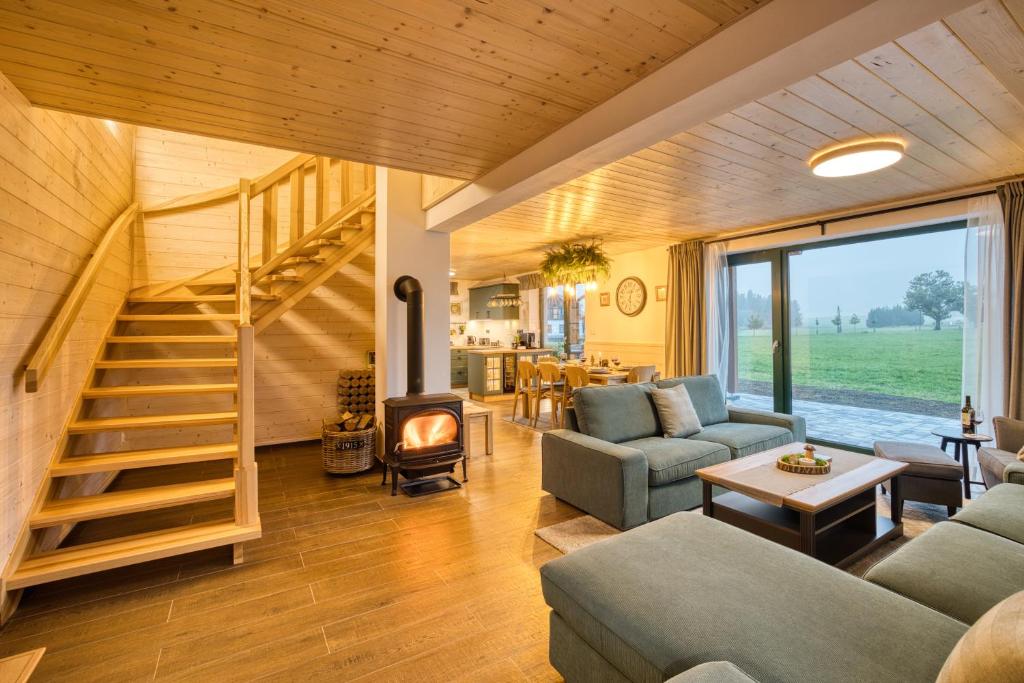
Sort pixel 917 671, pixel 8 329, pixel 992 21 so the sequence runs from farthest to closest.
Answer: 1. pixel 8 329
2. pixel 992 21
3. pixel 917 671

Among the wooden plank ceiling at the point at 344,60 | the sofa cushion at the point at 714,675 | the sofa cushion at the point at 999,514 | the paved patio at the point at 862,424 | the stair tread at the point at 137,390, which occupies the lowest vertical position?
the paved patio at the point at 862,424

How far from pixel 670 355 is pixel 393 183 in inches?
160

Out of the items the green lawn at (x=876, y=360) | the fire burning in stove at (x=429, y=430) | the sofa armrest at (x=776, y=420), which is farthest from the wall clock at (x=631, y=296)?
the fire burning in stove at (x=429, y=430)

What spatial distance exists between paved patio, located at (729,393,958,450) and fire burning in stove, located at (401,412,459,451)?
3.93 metres

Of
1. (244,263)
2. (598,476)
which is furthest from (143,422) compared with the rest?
(598,476)

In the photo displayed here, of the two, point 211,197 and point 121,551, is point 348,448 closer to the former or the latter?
point 121,551

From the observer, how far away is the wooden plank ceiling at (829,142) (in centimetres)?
190

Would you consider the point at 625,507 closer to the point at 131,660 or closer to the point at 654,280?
the point at 131,660

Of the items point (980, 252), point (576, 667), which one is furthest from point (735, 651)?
point (980, 252)

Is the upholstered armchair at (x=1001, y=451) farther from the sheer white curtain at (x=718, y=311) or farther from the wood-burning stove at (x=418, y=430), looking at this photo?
the wood-burning stove at (x=418, y=430)

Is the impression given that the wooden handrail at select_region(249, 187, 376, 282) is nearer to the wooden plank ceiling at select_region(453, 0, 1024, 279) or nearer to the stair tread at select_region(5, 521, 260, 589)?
the wooden plank ceiling at select_region(453, 0, 1024, 279)

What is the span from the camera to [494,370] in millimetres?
A: 7922

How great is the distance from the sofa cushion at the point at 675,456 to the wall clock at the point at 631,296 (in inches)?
137

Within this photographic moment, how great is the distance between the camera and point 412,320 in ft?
13.0
